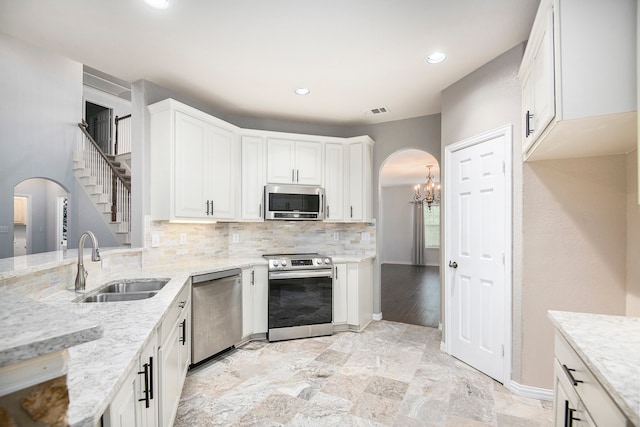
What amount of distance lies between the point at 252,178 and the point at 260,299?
4.59 feet

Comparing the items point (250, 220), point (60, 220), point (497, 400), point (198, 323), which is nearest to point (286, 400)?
point (198, 323)

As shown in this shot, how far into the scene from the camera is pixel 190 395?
2385 mm

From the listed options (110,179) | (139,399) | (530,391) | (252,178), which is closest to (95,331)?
(139,399)

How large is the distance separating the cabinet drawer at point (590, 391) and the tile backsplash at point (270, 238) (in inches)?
116

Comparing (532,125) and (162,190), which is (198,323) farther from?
(532,125)

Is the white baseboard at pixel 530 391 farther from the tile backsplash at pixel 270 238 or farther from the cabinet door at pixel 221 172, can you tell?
the cabinet door at pixel 221 172

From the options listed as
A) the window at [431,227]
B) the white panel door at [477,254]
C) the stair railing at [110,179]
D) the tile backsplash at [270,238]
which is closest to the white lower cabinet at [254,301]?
the tile backsplash at [270,238]

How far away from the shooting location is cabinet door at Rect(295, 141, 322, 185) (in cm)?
397

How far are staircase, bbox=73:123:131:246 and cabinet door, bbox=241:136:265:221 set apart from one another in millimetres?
2767

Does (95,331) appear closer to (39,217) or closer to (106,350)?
(106,350)

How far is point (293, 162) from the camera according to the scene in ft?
13.0

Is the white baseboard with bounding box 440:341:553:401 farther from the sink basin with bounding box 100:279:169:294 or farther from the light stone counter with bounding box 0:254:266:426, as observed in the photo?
the sink basin with bounding box 100:279:169:294

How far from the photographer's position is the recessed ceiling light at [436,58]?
2.56m

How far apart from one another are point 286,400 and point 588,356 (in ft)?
6.24
